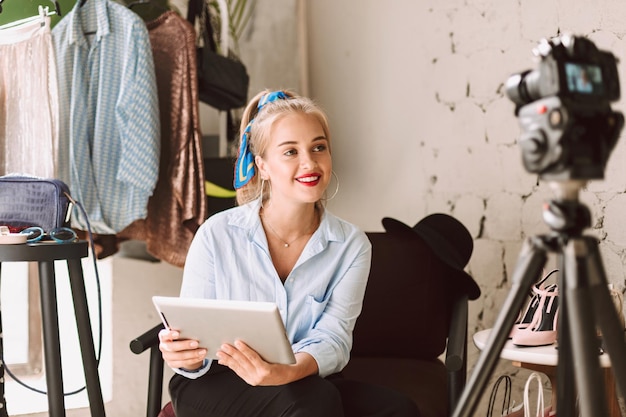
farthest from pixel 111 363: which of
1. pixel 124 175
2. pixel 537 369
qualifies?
pixel 537 369

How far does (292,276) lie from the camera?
1.80 m

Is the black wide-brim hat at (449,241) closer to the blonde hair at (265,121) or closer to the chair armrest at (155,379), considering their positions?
the blonde hair at (265,121)

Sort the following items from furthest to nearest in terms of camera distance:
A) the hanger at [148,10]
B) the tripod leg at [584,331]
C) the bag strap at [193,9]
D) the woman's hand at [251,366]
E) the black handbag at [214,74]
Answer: the hanger at [148,10], the bag strap at [193,9], the black handbag at [214,74], the woman's hand at [251,366], the tripod leg at [584,331]

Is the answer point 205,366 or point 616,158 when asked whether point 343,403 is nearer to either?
point 205,366

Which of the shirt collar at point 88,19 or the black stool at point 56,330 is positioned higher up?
the shirt collar at point 88,19

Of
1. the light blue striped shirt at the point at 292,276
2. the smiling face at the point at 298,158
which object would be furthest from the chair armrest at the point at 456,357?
the smiling face at the point at 298,158

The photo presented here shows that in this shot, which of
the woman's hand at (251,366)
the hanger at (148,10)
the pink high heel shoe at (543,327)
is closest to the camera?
the woman's hand at (251,366)

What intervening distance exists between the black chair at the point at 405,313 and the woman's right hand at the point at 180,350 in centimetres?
58

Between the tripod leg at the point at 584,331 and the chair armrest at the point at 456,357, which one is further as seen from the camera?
the chair armrest at the point at 456,357

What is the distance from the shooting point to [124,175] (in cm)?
224

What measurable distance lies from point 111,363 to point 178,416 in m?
1.28

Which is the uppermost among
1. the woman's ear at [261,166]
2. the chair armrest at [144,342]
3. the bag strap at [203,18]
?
the bag strap at [203,18]

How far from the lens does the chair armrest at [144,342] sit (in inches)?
71.6

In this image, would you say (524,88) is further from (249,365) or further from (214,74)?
(214,74)
